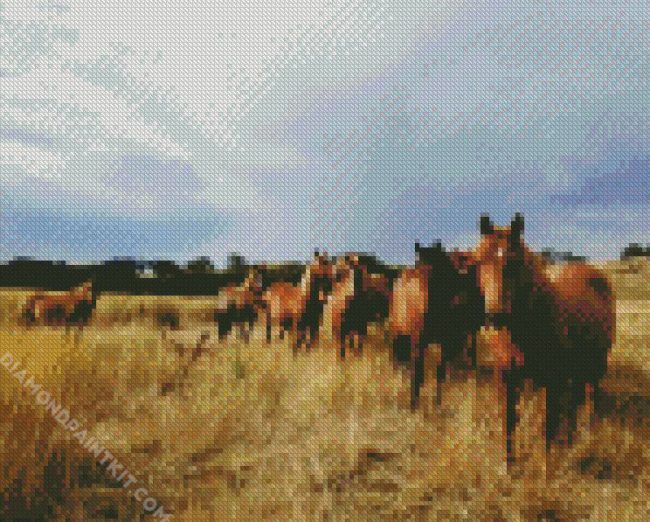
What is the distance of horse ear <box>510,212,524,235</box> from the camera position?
15.7 ft

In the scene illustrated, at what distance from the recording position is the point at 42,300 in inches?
733

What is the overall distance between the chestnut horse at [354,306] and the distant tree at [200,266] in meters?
30.5

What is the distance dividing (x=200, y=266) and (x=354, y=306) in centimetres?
3414

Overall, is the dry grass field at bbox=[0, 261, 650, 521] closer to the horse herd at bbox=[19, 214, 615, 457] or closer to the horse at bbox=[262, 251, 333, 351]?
the horse herd at bbox=[19, 214, 615, 457]

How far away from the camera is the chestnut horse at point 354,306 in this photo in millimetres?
9828

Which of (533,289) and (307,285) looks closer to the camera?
(533,289)

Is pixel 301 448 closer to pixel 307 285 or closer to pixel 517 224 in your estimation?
pixel 517 224

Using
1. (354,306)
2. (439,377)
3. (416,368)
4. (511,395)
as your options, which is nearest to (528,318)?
(511,395)

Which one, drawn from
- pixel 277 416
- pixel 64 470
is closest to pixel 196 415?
pixel 277 416

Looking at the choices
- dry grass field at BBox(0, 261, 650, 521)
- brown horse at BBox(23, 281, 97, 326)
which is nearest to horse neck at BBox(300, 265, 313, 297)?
dry grass field at BBox(0, 261, 650, 521)

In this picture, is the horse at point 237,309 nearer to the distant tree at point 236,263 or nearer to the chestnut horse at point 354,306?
the chestnut horse at point 354,306

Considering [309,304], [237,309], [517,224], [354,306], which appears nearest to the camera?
[517,224]

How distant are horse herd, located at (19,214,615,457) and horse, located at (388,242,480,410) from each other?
1 cm

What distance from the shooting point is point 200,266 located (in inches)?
1672
